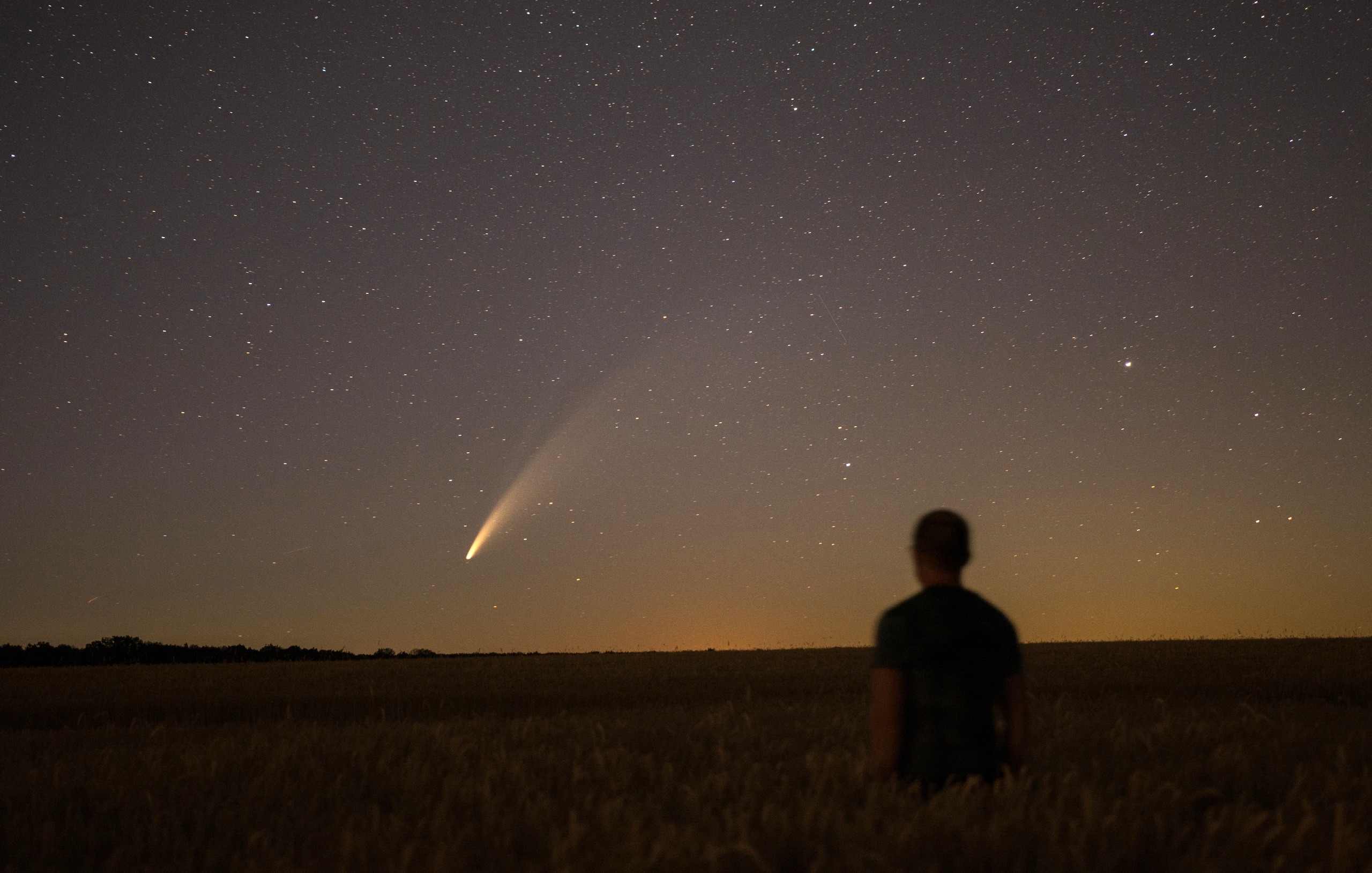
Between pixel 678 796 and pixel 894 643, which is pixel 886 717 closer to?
pixel 894 643

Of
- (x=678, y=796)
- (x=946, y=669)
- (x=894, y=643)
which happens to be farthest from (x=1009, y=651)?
(x=678, y=796)

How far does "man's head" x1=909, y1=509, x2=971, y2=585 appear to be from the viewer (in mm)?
3920

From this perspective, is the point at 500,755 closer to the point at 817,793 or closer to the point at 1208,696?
the point at 817,793

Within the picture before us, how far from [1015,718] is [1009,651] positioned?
0.39 m

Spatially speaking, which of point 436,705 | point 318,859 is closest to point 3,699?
point 436,705

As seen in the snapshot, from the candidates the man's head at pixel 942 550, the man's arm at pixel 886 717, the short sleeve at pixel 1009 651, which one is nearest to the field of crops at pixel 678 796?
the man's arm at pixel 886 717

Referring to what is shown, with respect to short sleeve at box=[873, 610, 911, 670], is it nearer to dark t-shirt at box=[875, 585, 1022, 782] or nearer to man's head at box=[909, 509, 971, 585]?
dark t-shirt at box=[875, 585, 1022, 782]

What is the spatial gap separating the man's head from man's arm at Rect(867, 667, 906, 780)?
440 mm

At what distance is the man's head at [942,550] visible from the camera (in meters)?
3.92

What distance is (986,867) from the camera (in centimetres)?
323

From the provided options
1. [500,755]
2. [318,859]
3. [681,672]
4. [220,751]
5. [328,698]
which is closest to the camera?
[318,859]

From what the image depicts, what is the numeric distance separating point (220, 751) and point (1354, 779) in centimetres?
760

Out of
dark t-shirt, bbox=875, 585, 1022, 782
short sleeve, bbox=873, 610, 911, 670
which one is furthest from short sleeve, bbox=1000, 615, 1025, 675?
short sleeve, bbox=873, 610, 911, 670

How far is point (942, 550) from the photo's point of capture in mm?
3916
